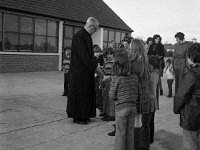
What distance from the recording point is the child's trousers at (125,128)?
3.84 m

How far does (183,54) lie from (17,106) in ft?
16.5

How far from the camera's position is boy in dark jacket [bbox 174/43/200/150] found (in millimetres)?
3193

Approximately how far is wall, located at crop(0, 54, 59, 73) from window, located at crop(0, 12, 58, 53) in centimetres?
46

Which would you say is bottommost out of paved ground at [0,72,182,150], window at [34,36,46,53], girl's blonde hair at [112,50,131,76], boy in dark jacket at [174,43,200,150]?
paved ground at [0,72,182,150]

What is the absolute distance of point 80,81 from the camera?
5.93m

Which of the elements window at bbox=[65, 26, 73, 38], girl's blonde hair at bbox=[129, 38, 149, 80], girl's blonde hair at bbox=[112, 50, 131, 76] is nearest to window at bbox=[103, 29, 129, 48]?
window at bbox=[65, 26, 73, 38]

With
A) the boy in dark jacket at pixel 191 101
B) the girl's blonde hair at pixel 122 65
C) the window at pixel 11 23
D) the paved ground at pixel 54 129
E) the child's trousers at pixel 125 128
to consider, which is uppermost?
the window at pixel 11 23

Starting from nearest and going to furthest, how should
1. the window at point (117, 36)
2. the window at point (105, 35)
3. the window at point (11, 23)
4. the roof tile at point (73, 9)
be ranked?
the window at point (11, 23)
the roof tile at point (73, 9)
the window at point (105, 35)
the window at point (117, 36)

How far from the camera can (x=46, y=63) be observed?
62.2ft

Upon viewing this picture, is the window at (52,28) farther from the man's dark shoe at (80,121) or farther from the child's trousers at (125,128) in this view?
the child's trousers at (125,128)

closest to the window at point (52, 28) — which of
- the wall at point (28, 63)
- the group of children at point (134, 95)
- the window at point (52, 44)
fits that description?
the window at point (52, 44)

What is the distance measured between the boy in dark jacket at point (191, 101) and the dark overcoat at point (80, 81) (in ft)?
8.87

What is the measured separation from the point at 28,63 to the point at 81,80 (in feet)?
39.8

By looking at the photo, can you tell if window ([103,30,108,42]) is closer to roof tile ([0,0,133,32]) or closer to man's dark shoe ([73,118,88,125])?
roof tile ([0,0,133,32])
